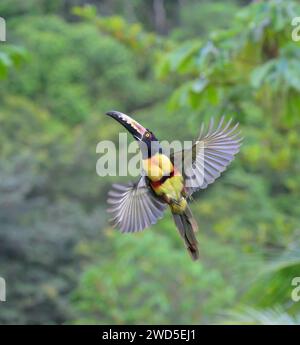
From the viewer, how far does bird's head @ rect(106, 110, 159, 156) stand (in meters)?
1.41

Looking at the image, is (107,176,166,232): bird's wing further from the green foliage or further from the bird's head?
the green foliage

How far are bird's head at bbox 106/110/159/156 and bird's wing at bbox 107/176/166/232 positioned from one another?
0.63 feet

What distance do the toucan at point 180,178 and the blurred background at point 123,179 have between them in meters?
1.21

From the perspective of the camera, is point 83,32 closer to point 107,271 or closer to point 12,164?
point 12,164

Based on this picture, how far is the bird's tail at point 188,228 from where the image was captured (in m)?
1.63

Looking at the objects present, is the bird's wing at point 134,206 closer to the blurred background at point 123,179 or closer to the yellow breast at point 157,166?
the yellow breast at point 157,166

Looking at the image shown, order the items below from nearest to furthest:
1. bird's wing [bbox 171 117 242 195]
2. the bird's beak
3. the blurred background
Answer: the bird's beak, bird's wing [bbox 171 117 242 195], the blurred background

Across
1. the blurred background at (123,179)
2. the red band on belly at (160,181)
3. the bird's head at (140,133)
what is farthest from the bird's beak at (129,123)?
the blurred background at (123,179)

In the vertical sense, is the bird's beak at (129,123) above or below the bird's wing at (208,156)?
below

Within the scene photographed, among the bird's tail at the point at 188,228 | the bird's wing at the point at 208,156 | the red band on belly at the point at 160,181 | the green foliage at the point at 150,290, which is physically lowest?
the bird's tail at the point at 188,228

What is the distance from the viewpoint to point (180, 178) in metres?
1.67

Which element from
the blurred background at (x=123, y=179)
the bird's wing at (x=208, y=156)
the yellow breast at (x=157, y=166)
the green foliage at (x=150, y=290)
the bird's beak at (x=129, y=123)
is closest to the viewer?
the bird's beak at (x=129, y=123)

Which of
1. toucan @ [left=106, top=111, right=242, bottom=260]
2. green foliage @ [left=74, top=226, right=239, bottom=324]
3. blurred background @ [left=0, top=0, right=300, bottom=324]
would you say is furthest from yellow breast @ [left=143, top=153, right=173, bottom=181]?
green foliage @ [left=74, top=226, right=239, bottom=324]

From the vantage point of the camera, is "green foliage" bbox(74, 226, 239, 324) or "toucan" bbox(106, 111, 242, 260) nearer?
"toucan" bbox(106, 111, 242, 260)
